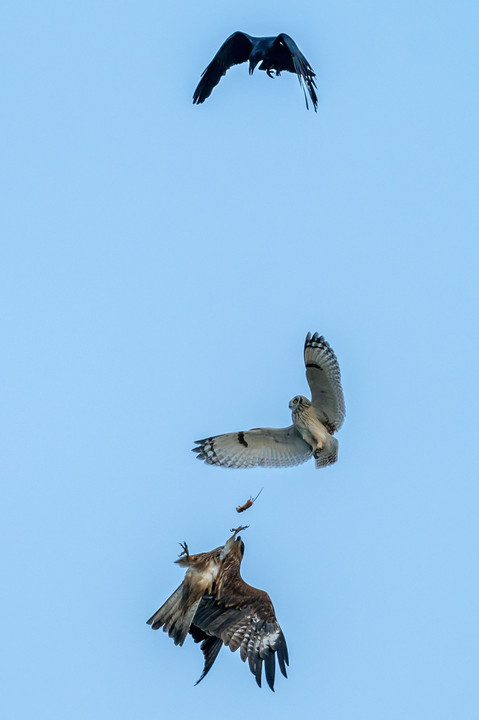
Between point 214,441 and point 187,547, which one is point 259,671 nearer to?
point 187,547

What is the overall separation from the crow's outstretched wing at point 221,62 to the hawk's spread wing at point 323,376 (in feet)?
11.8

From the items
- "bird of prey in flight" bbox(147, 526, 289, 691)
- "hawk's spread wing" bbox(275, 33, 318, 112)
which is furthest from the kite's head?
"hawk's spread wing" bbox(275, 33, 318, 112)

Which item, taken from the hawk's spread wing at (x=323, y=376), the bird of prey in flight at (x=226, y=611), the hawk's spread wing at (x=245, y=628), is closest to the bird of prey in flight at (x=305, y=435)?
the hawk's spread wing at (x=323, y=376)

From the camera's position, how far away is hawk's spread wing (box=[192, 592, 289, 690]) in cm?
1628

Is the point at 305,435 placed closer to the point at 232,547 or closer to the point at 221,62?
the point at 232,547

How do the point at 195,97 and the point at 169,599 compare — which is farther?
the point at 195,97

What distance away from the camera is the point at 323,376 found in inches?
659

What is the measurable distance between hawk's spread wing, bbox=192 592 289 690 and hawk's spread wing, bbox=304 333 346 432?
2122 millimetres

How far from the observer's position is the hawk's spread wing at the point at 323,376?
55.0ft

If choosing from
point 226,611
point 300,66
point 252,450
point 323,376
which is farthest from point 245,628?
point 300,66

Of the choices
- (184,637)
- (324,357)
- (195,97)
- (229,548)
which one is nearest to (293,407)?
(324,357)

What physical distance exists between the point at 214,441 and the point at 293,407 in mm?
1106

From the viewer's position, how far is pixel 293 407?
16906 millimetres

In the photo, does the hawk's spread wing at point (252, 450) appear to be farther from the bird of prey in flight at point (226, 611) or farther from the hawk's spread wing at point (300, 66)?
the hawk's spread wing at point (300, 66)
